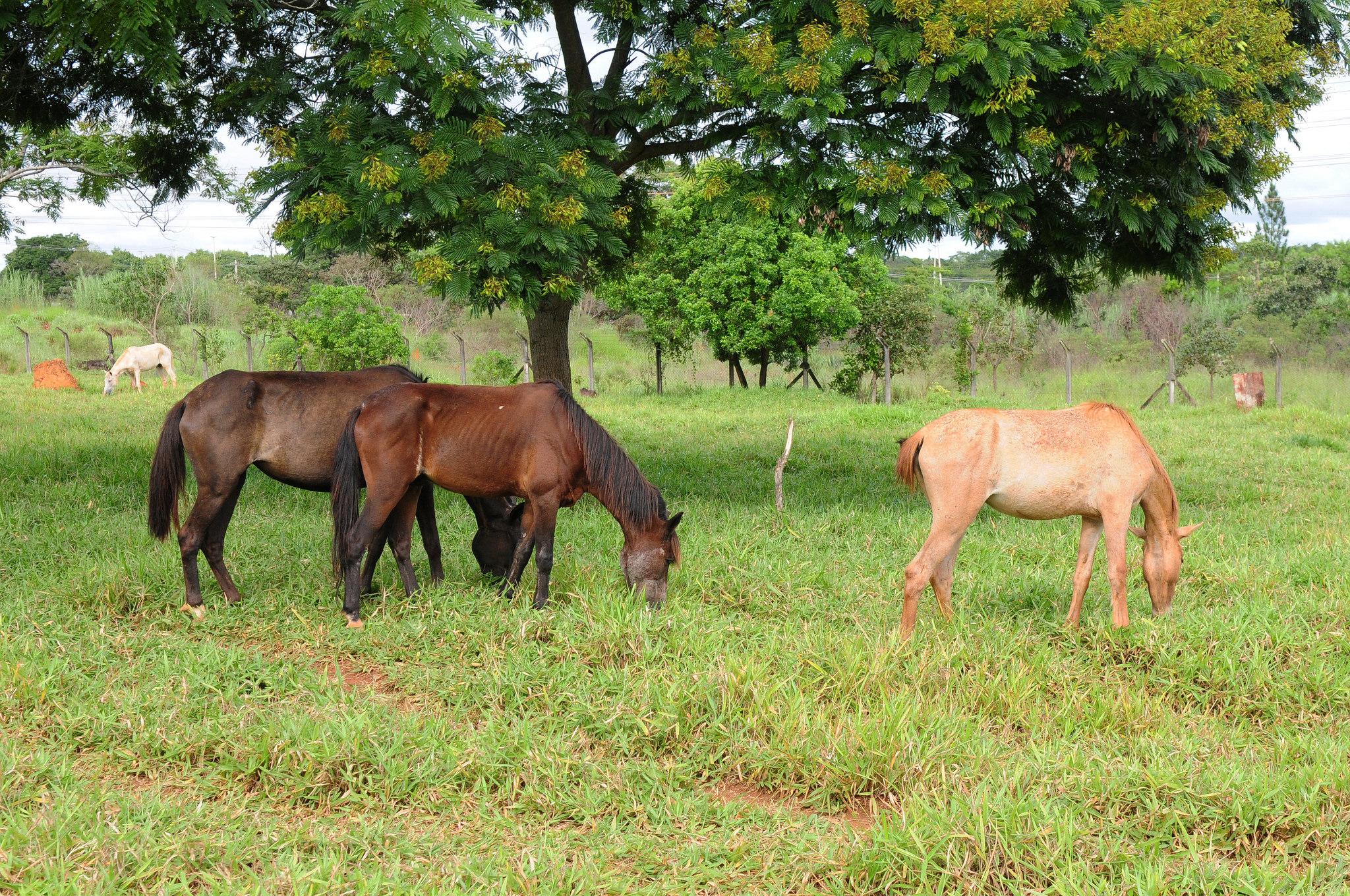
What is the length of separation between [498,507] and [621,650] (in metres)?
1.86

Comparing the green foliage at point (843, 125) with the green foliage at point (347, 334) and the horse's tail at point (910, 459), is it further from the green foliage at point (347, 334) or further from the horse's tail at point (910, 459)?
the green foliage at point (347, 334)

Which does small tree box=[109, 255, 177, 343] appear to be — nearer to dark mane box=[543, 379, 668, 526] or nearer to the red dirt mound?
the red dirt mound

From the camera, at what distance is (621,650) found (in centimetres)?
517

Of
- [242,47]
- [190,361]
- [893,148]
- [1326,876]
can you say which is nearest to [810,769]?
[1326,876]

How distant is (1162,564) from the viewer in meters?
5.73

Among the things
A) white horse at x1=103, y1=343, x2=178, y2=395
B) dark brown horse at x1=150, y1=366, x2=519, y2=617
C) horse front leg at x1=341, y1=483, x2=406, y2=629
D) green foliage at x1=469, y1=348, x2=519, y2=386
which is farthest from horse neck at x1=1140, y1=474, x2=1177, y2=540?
white horse at x1=103, y1=343, x2=178, y2=395

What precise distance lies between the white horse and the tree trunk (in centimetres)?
1444

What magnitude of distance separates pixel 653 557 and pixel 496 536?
1.24 meters

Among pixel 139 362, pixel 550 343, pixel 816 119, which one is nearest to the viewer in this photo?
pixel 816 119

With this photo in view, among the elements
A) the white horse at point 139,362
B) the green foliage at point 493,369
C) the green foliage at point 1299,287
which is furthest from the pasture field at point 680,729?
the green foliage at point 1299,287

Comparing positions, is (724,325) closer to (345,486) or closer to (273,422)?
(273,422)

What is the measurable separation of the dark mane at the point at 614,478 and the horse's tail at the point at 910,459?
4.74ft

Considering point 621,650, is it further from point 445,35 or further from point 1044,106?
point 1044,106

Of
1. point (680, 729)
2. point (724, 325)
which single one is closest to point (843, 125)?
point (680, 729)
